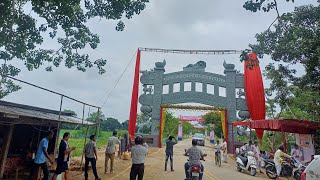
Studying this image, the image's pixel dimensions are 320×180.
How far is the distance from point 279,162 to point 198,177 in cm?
560

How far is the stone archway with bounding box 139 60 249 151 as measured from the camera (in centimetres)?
2531

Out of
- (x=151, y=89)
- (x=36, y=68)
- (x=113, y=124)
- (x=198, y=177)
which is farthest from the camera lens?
(x=113, y=124)

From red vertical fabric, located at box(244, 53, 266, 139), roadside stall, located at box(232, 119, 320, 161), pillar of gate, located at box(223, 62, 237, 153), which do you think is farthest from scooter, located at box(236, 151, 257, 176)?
pillar of gate, located at box(223, 62, 237, 153)

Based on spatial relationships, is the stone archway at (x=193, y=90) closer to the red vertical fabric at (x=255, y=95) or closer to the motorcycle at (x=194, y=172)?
the red vertical fabric at (x=255, y=95)

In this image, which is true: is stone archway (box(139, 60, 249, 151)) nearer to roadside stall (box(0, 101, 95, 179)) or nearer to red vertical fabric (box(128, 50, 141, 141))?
red vertical fabric (box(128, 50, 141, 141))

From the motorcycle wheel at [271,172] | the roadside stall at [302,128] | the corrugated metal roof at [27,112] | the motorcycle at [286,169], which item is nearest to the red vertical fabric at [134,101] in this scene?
the corrugated metal roof at [27,112]

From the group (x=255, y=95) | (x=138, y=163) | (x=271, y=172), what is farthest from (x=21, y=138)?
(x=255, y=95)

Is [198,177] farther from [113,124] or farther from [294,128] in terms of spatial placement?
[113,124]

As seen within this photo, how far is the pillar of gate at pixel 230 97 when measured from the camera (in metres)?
24.7

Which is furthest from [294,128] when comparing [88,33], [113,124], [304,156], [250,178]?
[113,124]

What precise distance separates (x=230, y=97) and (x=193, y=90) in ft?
12.0

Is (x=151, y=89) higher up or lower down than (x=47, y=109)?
higher up

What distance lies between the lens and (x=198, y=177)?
727cm

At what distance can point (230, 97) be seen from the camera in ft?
82.9
